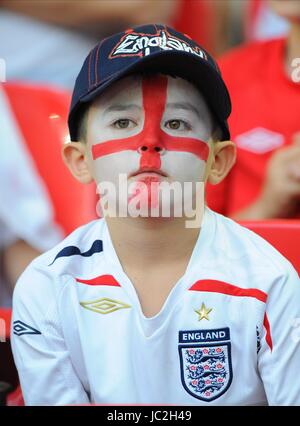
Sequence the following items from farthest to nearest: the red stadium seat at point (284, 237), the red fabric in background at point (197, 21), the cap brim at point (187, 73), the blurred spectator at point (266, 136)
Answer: the red fabric in background at point (197, 21), the blurred spectator at point (266, 136), the red stadium seat at point (284, 237), the cap brim at point (187, 73)

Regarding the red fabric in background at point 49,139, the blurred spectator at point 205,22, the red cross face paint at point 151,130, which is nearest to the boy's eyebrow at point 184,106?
A: the red cross face paint at point 151,130

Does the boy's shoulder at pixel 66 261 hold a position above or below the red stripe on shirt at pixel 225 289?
above

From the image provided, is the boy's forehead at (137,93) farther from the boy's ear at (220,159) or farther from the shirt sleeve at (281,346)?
the shirt sleeve at (281,346)

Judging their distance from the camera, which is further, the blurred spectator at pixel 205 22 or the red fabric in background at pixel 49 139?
the blurred spectator at pixel 205 22

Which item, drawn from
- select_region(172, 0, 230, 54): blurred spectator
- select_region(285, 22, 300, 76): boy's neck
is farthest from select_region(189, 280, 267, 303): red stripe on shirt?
select_region(172, 0, 230, 54): blurred spectator

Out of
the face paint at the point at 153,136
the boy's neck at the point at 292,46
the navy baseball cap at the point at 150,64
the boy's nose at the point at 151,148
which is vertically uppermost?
the boy's neck at the point at 292,46

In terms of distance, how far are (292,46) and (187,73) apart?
422 millimetres

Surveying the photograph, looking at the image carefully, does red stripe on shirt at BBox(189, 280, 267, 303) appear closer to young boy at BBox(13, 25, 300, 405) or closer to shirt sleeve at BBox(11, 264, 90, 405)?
young boy at BBox(13, 25, 300, 405)

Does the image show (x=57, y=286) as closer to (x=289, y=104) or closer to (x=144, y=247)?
(x=144, y=247)

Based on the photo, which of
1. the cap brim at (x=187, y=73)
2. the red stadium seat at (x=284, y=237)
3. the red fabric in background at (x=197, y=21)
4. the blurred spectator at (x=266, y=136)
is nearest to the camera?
the cap brim at (x=187, y=73)

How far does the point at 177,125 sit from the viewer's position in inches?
30.2

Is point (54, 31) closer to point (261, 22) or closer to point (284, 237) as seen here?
point (261, 22)

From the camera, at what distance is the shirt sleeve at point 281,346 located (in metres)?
0.77

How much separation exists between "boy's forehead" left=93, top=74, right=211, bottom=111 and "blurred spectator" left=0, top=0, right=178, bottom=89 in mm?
548
